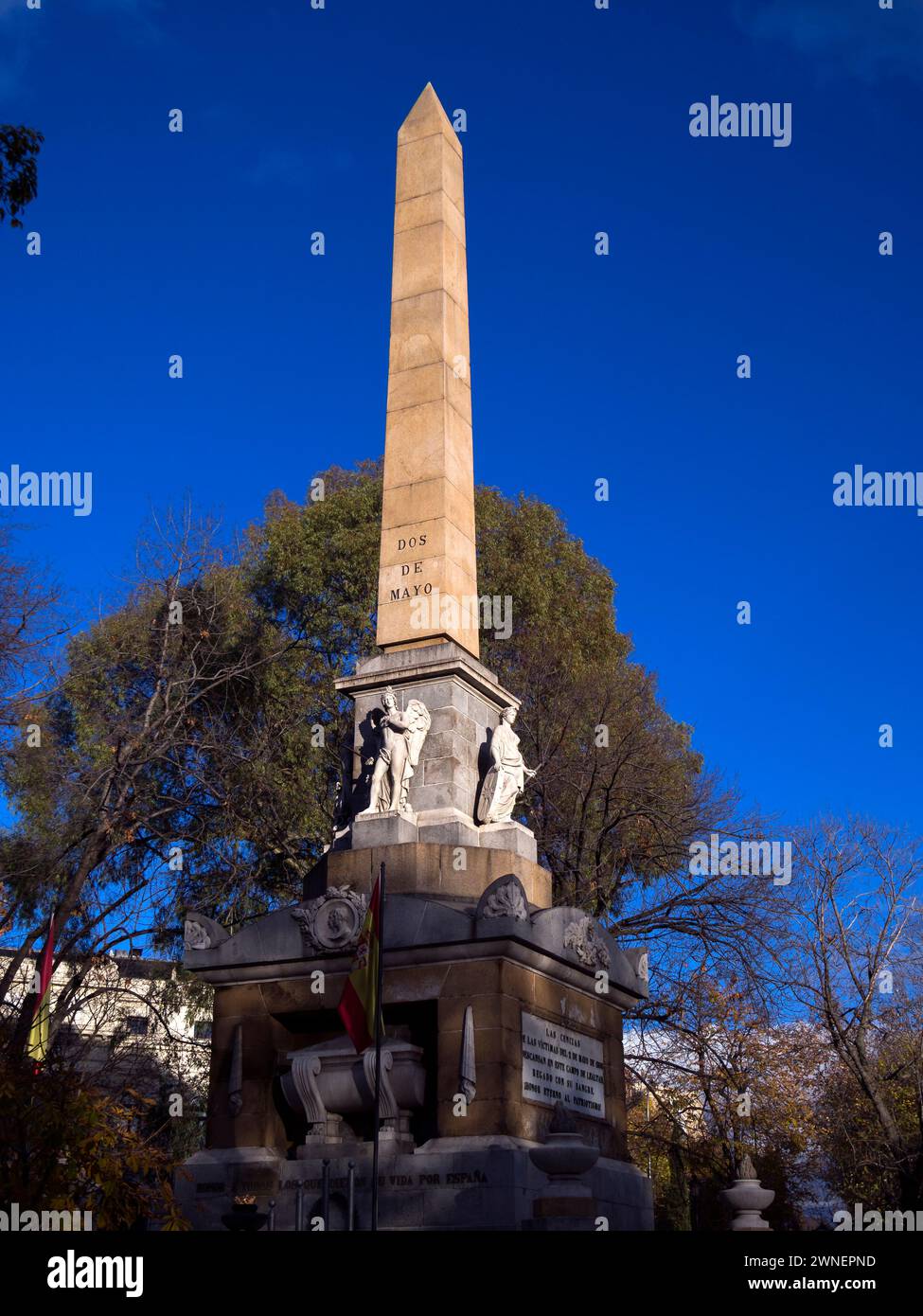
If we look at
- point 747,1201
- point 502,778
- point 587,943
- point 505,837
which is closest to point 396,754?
point 502,778

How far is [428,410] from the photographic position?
19.1 metres

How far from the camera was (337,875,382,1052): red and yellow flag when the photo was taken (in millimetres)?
12898

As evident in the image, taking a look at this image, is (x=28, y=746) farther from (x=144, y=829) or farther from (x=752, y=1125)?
(x=752, y=1125)

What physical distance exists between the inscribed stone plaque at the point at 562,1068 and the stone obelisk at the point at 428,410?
17.7ft

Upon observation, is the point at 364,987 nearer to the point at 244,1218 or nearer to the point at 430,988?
the point at 430,988

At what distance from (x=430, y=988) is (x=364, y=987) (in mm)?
1480

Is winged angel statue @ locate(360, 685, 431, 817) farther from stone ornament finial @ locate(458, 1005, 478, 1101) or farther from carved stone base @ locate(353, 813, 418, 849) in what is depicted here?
stone ornament finial @ locate(458, 1005, 478, 1101)

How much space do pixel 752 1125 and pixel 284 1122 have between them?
68.2ft

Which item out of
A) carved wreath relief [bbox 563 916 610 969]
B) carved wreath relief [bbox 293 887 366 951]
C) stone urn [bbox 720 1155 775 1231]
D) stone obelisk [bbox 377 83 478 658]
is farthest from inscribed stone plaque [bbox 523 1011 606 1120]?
stone obelisk [bbox 377 83 478 658]

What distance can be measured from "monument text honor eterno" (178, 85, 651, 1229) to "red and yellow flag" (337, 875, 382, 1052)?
1.25m

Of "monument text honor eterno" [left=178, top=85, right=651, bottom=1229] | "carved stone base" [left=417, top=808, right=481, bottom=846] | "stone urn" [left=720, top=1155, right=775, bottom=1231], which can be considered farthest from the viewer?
"stone urn" [left=720, top=1155, right=775, bottom=1231]

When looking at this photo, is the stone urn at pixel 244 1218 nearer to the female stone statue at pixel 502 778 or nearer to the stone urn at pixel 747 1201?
the female stone statue at pixel 502 778

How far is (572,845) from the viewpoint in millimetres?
29234
